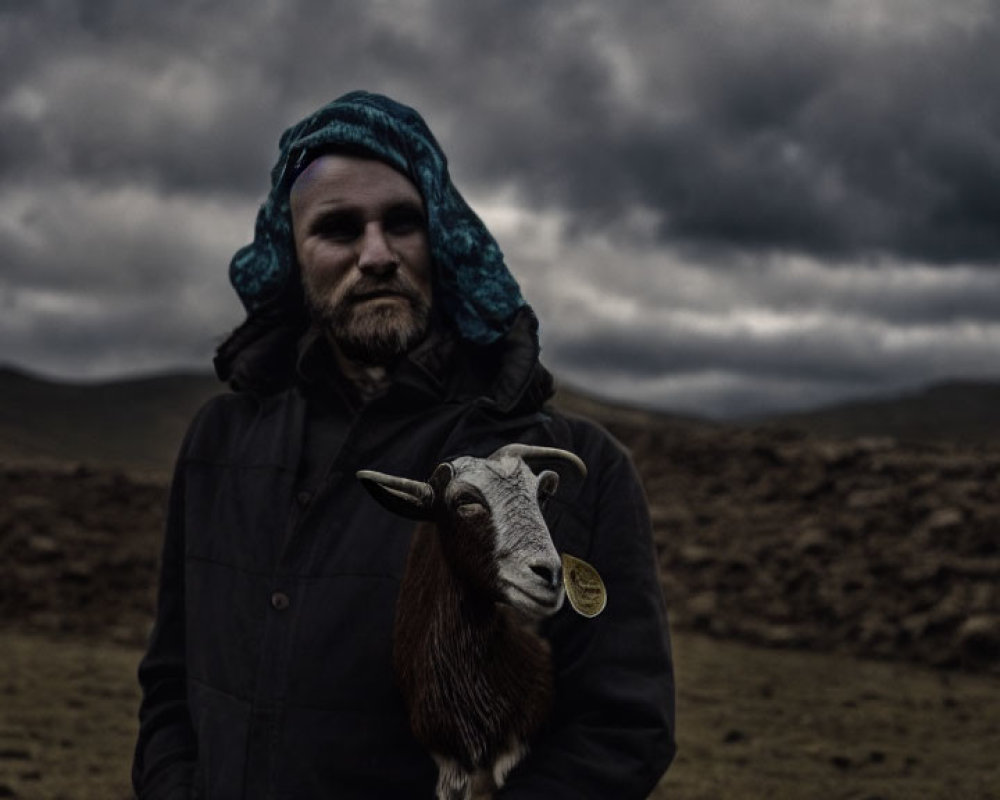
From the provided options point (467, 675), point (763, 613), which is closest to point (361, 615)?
point (467, 675)

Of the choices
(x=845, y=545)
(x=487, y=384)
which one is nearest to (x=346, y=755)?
(x=487, y=384)

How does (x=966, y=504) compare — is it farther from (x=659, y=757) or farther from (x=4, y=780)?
(x=659, y=757)

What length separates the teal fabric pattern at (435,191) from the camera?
243 cm

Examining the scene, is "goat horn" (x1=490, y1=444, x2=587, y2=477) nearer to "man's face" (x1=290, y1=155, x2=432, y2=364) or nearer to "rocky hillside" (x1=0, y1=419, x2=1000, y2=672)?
"man's face" (x1=290, y1=155, x2=432, y2=364)

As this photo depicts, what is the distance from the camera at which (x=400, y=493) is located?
1893 millimetres

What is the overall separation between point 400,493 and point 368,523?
0.50 meters

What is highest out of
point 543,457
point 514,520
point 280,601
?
point 543,457

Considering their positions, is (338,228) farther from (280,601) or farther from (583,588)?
(583,588)

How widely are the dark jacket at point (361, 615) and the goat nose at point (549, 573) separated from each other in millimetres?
402

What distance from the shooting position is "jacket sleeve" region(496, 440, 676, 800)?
85.6 inches

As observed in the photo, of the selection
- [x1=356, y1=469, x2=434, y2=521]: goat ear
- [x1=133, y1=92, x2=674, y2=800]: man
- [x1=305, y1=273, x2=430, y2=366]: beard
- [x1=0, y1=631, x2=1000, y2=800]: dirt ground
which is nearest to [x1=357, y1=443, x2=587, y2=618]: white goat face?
[x1=356, y1=469, x2=434, y2=521]: goat ear

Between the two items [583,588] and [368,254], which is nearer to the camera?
[583,588]

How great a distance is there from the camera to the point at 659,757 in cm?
232

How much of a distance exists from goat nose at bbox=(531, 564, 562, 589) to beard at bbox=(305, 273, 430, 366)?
735 mm
